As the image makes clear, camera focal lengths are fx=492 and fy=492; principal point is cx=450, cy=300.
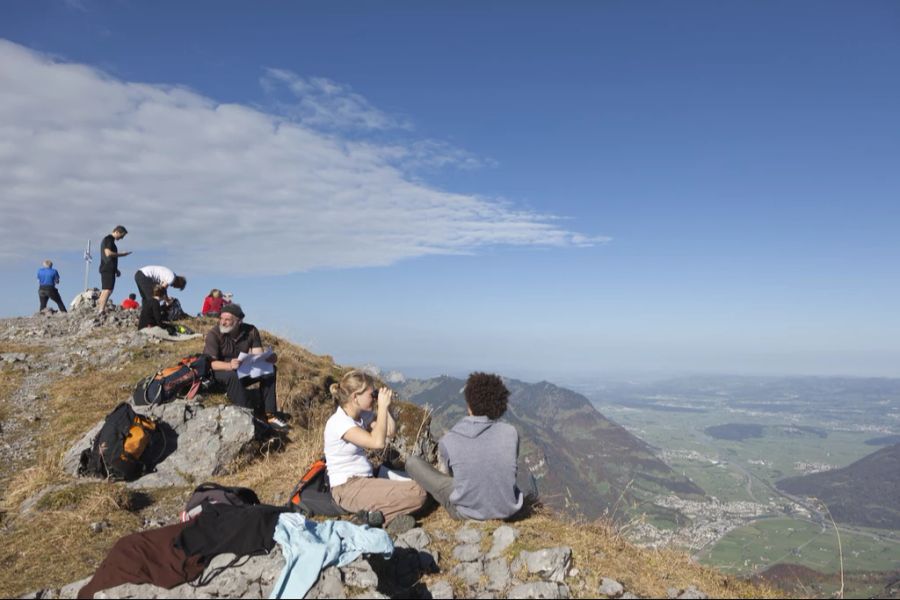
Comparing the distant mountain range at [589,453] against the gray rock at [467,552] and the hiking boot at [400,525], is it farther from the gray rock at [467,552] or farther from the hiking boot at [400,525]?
the gray rock at [467,552]

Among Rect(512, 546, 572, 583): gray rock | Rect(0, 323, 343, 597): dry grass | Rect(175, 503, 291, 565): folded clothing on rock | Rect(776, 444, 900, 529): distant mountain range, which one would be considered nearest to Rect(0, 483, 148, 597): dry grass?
Rect(0, 323, 343, 597): dry grass

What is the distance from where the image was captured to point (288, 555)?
15.3 feet

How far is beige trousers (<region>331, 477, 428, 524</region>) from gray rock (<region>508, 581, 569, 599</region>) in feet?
7.17

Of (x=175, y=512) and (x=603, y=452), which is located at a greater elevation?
(x=175, y=512)

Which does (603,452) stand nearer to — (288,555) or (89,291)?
(89,291)

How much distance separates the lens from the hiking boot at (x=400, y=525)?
6.61m

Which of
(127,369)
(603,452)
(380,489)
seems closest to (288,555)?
(380,489)

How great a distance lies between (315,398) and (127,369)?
A: 219 inches

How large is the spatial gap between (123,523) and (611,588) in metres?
7.28

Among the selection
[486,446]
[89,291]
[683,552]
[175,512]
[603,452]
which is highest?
[89,291]

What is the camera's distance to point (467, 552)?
19.5ft

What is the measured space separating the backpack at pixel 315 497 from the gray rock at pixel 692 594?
14.0ft

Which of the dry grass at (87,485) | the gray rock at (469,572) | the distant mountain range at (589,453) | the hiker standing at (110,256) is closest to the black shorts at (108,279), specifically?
the hiker standing at (110,256)

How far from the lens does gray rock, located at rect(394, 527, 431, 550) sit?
614 centimetres
